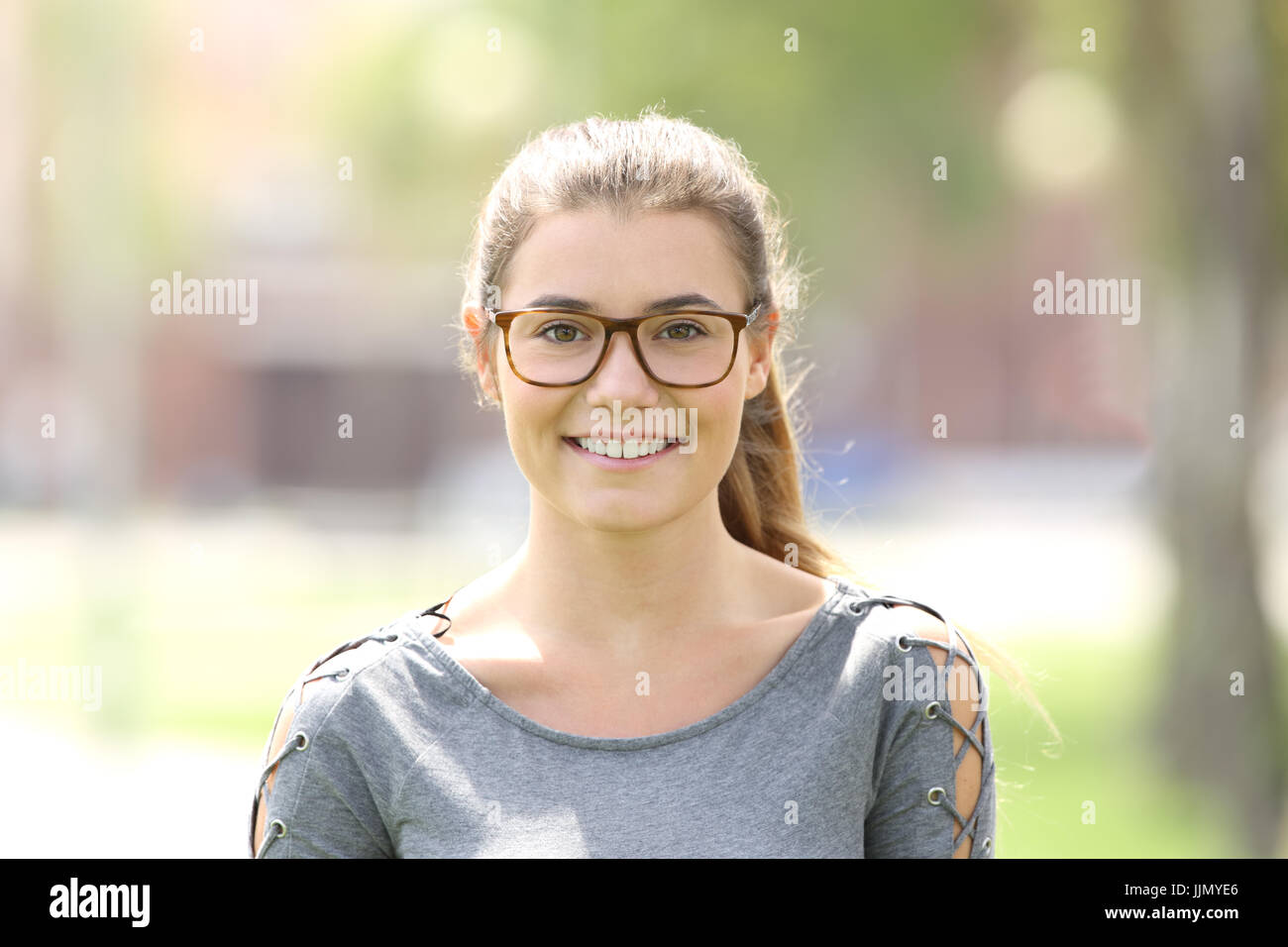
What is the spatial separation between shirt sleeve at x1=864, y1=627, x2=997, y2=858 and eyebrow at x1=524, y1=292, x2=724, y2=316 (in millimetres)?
675

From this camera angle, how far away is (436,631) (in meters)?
2.30

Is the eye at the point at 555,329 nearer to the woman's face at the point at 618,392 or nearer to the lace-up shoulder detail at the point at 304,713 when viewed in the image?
the woman's face at the point at 618,392

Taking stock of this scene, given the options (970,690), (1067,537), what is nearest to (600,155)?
(970,690)

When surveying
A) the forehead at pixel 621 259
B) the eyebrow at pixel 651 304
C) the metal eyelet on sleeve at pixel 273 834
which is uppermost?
the forehead at pixel 621 259

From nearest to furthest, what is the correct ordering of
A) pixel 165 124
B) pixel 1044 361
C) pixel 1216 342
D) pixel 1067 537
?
1. pixel 1216 342
2. pixel 165 124
3. pixel 1067 537
4. pixel 1044 361

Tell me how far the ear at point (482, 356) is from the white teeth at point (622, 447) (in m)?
0.28

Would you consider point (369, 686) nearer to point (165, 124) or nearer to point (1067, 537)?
point (165, 124)

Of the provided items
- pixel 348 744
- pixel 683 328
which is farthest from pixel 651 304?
pixel 348 744

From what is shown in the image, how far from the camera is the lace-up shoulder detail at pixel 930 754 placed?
7.32ft

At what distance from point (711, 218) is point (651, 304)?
225 mm

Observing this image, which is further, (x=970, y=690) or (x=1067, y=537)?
(x=1067, y=537)

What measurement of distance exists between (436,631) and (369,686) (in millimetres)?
156

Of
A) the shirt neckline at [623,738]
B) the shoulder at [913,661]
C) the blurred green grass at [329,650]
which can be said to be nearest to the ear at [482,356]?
the shirt neckline at [623,738]
